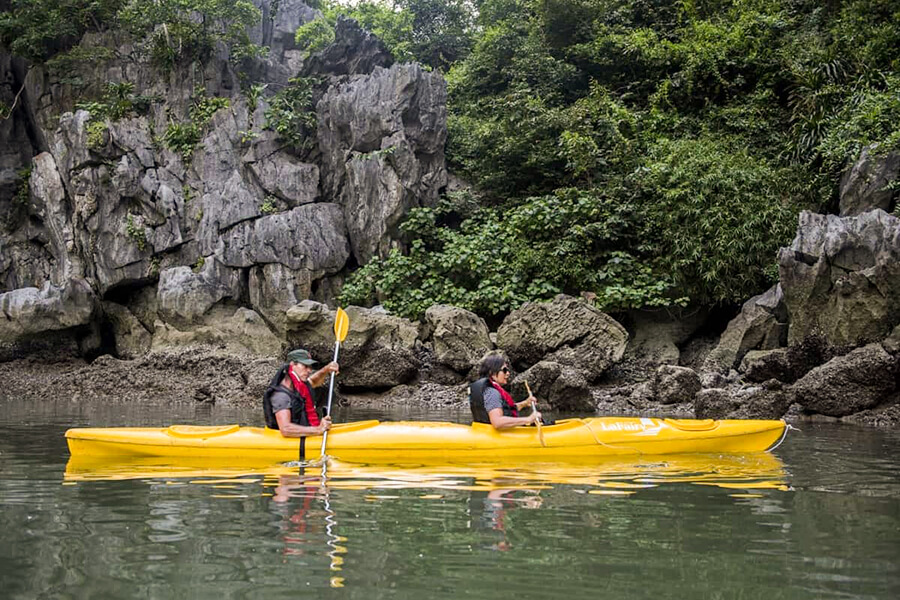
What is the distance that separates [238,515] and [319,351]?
9722mm

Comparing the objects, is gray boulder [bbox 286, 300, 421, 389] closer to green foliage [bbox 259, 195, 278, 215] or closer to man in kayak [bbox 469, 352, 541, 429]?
green foliage [bbox 259, 195, 278, 215]

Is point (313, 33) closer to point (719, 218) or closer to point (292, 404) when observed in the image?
point (719, 218)

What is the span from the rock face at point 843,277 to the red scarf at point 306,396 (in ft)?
25.4

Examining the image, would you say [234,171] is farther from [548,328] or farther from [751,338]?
[751,338]

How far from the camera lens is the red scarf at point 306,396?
7.00m

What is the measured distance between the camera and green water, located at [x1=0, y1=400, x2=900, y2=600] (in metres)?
3.14

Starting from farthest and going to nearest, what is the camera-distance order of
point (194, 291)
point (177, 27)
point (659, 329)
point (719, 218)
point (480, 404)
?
point (177, 27)
point (194, 291)
point (659, 329)
point (719, 218)
point (480, 404)

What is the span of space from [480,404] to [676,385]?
17.6 ft

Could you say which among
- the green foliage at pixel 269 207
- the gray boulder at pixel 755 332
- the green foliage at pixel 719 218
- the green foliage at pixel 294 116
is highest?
the green foliage at pixel 294 116

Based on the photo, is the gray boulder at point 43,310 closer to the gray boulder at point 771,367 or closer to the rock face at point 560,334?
the rock face at point 560,334

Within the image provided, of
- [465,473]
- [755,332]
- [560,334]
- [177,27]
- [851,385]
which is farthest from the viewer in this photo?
[177,27]

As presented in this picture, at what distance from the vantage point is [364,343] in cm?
1377

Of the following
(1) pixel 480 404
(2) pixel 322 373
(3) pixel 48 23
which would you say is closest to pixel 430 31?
(3) pixel 48 23

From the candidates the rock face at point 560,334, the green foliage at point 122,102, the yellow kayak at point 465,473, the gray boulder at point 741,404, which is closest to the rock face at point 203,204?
the green foliage at point 122,102
